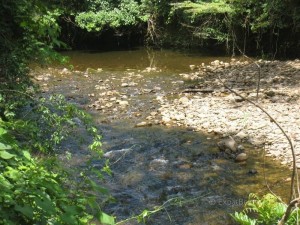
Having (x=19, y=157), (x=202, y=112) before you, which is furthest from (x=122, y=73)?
(x=19, y=157)

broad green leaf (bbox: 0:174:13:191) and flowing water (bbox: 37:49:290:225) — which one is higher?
broad green leaf (bbox: 0:174:13:191)

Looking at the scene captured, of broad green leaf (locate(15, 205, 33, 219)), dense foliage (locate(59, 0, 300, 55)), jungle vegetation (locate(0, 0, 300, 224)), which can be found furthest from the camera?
dense foliage (locate(59, 0, 300, 55))

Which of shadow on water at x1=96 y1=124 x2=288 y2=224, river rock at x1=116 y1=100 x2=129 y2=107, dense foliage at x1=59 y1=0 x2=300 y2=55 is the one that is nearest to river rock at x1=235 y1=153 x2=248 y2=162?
shadow on water at x1=96 y1=124 x2=288 y2=224

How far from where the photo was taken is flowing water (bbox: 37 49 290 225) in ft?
14.4

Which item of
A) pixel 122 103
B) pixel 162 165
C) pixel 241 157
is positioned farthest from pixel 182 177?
pixel 122 103

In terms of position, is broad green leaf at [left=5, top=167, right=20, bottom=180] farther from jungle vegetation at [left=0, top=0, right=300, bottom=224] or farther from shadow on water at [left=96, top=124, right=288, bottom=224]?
shadow on water at [left=96, top=124, right=288, bottom=224]

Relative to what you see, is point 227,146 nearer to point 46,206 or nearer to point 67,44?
point 46,206

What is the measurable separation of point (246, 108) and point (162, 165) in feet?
9.45

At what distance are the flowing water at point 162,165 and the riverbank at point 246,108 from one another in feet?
1.05

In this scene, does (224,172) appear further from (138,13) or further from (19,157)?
(138,13)

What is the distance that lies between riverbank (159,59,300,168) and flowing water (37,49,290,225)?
32 cm

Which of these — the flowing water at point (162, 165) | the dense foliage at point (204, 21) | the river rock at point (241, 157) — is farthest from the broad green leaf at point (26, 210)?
the dense foliage at point (204, 21)

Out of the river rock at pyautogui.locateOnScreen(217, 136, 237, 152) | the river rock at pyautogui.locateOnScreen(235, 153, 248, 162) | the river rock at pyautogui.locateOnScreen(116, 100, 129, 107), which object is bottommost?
the river rock at pyautogui.locateOnScreen(235, 153, 248, 162)

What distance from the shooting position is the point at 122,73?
1230 centimetres
